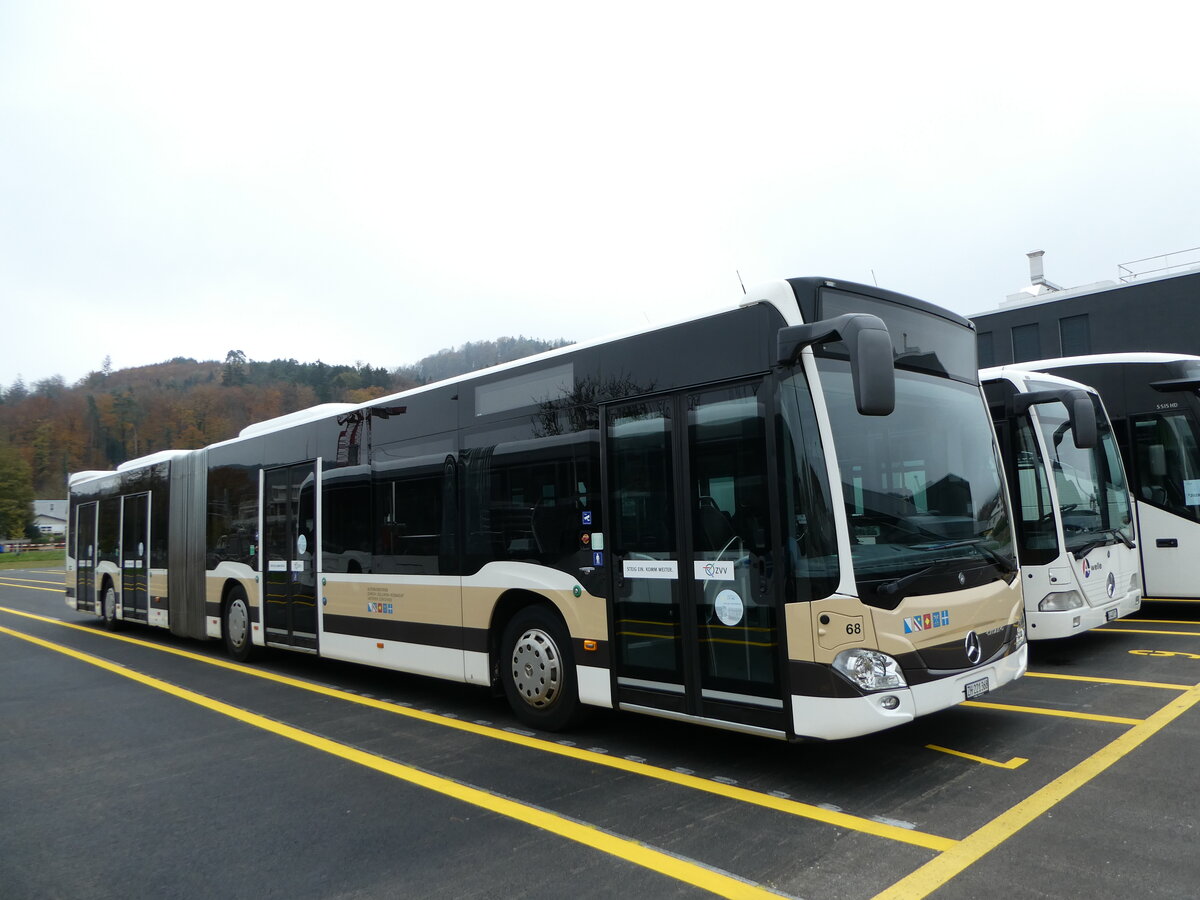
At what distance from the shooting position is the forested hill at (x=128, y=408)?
71812 millimetres

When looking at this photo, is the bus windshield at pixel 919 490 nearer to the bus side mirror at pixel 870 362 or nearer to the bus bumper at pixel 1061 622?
the bus side mirror at pixel 870 362

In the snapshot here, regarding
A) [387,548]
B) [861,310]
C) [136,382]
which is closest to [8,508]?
[136,382]

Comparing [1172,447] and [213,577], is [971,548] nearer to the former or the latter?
[1172,447]

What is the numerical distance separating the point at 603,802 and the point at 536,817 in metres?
0.43

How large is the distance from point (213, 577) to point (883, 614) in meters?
10.0

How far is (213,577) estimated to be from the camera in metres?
11.7

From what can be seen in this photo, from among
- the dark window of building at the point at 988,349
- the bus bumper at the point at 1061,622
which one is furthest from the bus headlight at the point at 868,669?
the dark window of building at the point at 988,349

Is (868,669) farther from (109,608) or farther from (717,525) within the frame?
(109,608)

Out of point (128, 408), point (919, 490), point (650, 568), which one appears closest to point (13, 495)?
point (128, 408)

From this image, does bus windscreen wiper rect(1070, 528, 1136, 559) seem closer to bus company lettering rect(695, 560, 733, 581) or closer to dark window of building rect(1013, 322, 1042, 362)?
bus company lettering rect(695, 560, 733, 581)

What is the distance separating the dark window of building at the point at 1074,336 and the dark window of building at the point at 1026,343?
0.73 m

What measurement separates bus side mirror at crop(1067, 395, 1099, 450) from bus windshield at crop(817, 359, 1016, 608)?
1.88 meters

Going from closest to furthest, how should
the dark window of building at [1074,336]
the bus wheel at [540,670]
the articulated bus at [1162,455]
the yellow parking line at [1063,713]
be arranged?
1. the yellow parking line at [1063,713]
2. the bus wheel at [540,670]
3. the articulated bus at [1162,455]
4. the dark window of building at [1074,336]

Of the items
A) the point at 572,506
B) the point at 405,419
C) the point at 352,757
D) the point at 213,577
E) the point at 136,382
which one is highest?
the point at 136,382
